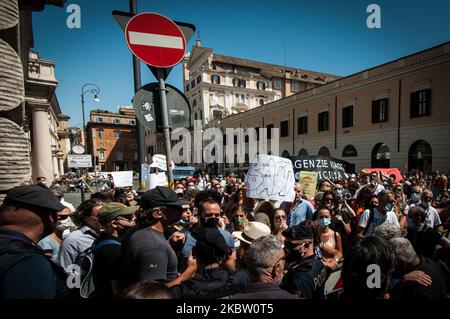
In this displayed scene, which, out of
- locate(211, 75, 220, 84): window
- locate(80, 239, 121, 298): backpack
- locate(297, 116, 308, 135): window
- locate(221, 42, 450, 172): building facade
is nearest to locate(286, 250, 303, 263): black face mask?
locate(80, 239, 121, 298): backpack

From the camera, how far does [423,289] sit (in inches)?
80.8

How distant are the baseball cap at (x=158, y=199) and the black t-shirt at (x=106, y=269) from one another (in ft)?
1.52

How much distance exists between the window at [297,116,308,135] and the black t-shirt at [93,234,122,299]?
25774 mm

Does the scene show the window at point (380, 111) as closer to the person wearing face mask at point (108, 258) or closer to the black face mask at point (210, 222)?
the black face mask at point (210, 222)

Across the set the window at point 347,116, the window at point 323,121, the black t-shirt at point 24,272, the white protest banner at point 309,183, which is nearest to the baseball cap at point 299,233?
the black t-shirt at point 24,272

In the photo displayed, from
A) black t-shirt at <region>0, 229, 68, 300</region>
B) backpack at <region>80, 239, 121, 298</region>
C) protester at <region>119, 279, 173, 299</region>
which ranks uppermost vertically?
black t-shirt at <region>0, 229, 68, 300</region>

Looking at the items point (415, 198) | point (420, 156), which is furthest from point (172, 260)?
point (420, 156)

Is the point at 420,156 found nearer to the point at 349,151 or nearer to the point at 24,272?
the point at 349,151

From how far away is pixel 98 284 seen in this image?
2053mm

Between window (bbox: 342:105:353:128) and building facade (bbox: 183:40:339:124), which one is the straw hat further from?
building facade (bbox: 183:40:339:124)

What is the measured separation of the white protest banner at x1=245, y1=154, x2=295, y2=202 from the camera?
4750 mm

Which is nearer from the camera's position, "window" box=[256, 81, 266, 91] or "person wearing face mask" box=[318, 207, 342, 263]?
"person wearing face mask" box=[318, 207, 342, 263]

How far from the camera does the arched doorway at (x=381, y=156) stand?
1917 cm
